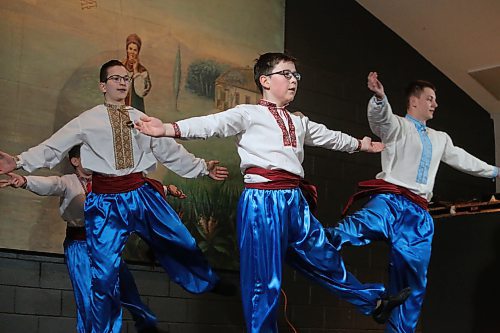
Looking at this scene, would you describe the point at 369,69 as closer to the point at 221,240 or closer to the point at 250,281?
the point at 221,240

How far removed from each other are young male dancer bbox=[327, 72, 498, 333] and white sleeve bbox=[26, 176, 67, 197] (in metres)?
1.42

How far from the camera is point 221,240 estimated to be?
5.00 meters

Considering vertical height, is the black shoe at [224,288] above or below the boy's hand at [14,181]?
below

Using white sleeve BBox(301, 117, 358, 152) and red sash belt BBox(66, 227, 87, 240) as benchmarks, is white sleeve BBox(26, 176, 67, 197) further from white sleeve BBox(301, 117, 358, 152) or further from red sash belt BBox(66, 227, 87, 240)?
white sleeve BBox(301, 117, 358, 152)

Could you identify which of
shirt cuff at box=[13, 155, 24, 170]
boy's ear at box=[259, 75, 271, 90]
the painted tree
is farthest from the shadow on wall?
shirt cuff at box=[13, 155, 24, 170]

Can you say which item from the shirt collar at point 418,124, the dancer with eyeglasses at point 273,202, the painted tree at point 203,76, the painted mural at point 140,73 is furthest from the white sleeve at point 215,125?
the painted tree at point 203,76

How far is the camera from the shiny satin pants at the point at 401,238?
397cm

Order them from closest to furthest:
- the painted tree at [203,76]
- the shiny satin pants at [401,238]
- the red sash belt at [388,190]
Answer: the shiny satin pants at [401,238] → the red sash belt at [388,190] → the painted tree at [203,76]

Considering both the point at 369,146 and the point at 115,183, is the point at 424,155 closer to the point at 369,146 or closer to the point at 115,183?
the point at 369,146

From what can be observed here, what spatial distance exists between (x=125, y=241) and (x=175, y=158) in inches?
22.0

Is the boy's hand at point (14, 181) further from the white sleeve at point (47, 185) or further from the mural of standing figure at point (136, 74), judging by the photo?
the mural of standing figure at point (136, 74)

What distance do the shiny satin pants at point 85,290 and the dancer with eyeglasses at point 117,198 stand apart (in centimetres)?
30

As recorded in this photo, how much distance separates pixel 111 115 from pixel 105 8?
1.17m

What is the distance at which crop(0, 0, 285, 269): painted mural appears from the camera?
14.1ft
